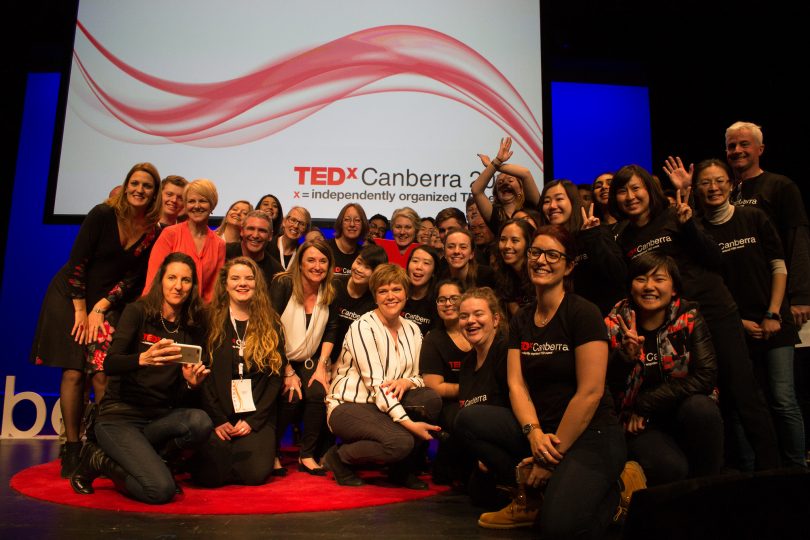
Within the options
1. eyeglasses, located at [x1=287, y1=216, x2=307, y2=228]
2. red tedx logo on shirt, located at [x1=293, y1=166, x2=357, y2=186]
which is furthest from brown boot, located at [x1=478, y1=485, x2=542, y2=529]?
red tedx logo on shirt, located at [x1=293, y1=166, x2=357, y2=186]

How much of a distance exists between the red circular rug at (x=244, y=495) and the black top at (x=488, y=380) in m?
0.56

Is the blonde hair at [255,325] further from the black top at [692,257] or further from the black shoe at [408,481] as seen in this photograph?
the black top at [692,257]

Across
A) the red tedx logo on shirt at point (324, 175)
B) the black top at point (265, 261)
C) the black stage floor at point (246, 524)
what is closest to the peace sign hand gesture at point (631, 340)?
the black stage floor at point (246, 524)

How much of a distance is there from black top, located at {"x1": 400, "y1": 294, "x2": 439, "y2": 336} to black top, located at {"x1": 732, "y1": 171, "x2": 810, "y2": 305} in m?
1.83

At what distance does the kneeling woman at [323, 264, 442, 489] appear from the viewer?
3311 millimetres

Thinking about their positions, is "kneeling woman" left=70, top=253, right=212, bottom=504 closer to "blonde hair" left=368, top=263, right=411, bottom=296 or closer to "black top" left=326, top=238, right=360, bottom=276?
"blonde hair" left=368, top=263, right=411, bottom=296

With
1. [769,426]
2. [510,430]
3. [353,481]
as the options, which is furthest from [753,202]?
[353,481]

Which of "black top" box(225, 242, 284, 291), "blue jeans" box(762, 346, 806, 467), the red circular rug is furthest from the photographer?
"black top" box(225, 242, 284, 291)

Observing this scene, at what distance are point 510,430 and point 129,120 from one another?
4.71m

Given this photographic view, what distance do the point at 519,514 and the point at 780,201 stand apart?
7.50ft

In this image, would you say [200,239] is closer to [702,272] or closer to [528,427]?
[528,427]

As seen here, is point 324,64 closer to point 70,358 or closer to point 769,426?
point 70,358

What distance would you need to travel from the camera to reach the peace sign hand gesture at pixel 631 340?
9.25ft

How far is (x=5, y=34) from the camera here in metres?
6.23
